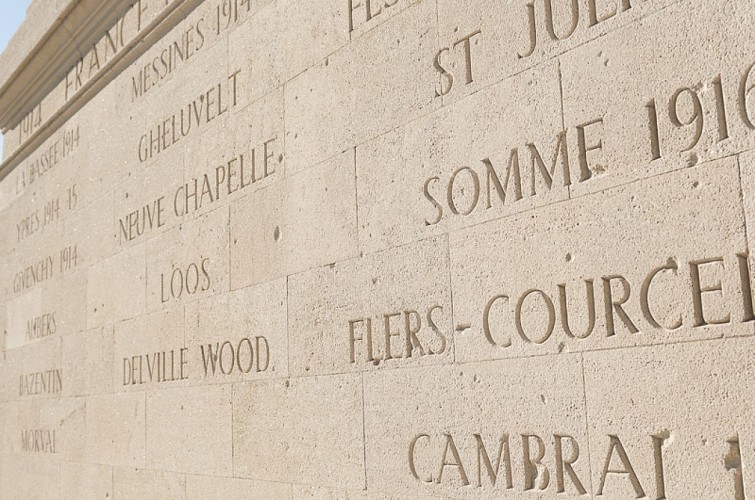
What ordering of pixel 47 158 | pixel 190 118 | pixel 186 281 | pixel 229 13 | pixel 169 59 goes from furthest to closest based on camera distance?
1. pixel 47 158
2. pixel 169 59
3. pixel 190 118
4. pixel 186 281
5. pixel 229 13

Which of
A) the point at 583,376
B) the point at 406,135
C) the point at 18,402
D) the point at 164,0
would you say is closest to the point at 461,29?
the point at 406,135

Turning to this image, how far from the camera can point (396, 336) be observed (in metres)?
4.64

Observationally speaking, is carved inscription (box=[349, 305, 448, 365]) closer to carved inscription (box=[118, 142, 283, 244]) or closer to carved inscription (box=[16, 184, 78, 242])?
carved inscription (box=[118, 142, 283, 244])

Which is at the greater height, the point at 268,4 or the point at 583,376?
the point at 268,4

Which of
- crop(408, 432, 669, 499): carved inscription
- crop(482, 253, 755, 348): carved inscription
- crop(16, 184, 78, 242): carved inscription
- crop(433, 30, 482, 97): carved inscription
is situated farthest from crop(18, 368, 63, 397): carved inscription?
crop(482, 253, 755, 348): carved inscription

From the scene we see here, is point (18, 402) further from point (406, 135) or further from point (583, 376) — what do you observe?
point (583, 376)

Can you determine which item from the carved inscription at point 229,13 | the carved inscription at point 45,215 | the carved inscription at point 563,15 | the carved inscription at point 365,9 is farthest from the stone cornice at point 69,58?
the carved inscription at point 563,15

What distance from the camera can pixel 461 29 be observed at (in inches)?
175

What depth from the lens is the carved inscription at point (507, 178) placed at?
12.3 feet

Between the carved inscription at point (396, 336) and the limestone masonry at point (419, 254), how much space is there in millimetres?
15

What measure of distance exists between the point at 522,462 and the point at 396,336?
1.06 metres

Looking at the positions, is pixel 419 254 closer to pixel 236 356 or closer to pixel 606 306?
pixel 606 306

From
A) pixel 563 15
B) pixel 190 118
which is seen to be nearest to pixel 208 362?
pixel 190 118

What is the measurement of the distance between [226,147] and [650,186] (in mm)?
3609
